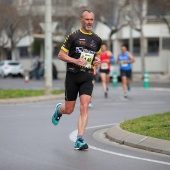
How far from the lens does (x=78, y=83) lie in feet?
30.8

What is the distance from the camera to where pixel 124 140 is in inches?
388

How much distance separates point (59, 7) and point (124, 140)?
146 feet

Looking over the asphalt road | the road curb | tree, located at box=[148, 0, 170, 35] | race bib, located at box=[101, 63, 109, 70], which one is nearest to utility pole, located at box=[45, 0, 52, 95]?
the road curb

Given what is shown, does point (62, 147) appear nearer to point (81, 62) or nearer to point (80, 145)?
point (80, 145)

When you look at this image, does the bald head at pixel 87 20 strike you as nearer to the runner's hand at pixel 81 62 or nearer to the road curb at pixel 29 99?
the runner's hand at pixel 81 62

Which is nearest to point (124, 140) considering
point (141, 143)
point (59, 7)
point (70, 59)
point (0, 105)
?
point (141, 143)

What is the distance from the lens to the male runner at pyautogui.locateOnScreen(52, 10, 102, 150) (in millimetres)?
9195

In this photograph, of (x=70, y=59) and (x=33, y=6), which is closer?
(x=70, y=59)

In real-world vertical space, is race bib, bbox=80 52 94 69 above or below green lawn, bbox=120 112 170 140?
above

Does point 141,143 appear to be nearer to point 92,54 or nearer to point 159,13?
point 92,54

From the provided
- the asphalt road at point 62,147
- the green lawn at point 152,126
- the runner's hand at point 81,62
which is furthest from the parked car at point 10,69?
the runner's hand at point 81,62

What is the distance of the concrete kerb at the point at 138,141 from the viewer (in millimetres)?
8969

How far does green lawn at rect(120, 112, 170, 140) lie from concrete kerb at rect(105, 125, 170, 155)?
0.50 feet

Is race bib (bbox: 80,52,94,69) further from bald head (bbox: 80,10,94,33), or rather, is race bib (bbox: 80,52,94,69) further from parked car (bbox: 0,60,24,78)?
parked car (bbox: 0,60,24,78)
